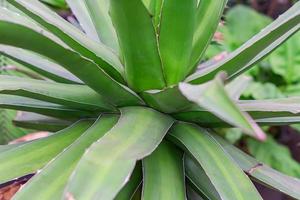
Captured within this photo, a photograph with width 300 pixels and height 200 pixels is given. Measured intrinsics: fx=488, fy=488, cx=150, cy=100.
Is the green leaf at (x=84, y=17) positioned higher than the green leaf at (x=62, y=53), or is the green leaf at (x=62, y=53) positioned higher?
the green leaf at (x=84, y=17)

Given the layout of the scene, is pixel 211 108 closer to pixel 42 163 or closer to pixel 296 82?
pixel 42 163

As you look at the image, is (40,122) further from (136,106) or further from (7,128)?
(7,128)

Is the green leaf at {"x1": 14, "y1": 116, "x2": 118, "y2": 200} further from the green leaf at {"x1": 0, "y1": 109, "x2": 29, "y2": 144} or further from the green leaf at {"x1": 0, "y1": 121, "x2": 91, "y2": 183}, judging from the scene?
the green leaf at {"x1": 0, "y1": 109, "x2": 29, "y2": 144}

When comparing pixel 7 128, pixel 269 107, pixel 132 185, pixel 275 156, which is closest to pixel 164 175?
pixel 132 185

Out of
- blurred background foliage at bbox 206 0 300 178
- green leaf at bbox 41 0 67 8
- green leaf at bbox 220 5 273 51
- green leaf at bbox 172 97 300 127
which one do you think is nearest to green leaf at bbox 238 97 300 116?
green leaf at bbox 172 97 300 127

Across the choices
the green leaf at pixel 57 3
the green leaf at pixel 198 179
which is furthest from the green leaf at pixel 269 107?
the green leaf at pixel 57 3

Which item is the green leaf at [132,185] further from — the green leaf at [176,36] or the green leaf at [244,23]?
the green leaf at [244,23]
